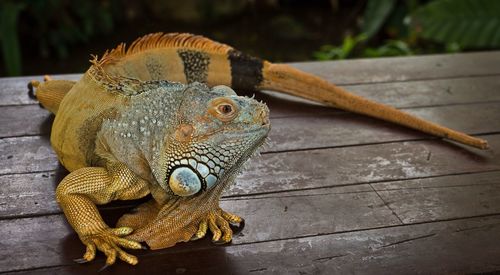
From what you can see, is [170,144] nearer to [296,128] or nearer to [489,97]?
[296,128]

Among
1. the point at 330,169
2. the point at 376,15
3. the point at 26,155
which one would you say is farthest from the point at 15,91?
the point at 376,15

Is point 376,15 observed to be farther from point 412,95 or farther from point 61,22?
point 61,22

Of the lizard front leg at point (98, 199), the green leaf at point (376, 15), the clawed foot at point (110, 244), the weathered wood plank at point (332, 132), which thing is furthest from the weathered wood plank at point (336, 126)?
the green leaf at point (376, 15)

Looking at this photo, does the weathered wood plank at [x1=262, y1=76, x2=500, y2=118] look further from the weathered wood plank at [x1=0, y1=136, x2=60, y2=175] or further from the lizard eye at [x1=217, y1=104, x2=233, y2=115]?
the lizard eye at [x1=217, y1=104, x2=233, y2=115]

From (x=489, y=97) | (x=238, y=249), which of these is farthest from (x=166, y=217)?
(x=489, y=97)

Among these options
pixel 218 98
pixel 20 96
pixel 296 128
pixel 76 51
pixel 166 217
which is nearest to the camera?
pixel 218 98

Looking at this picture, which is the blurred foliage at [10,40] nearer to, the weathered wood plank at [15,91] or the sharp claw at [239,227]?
the weathered wood plank at [15,91]

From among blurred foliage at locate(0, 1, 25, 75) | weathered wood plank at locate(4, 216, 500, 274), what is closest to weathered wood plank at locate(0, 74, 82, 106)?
weathered wood plank at locate(4, 216, 500, 274)
